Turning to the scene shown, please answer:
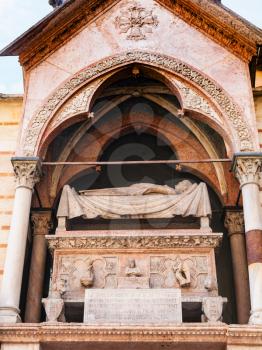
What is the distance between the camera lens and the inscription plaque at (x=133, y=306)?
10031 mm

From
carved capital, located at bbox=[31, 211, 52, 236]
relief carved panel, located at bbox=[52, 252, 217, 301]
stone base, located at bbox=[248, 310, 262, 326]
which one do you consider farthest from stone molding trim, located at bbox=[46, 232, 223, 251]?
stone base, located at bbox=[248, 310, 262, 326]

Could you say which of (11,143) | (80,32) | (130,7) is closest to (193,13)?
(130,7)

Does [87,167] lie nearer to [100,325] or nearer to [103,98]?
[103,98]

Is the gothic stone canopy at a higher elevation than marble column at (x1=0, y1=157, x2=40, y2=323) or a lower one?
higher

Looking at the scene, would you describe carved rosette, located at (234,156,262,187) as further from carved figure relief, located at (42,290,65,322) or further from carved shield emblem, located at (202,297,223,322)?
carved figure relief, located at (42,290,65,322)

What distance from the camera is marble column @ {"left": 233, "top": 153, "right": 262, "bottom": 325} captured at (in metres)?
9.84

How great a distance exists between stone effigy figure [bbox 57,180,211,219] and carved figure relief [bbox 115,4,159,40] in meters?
3.22

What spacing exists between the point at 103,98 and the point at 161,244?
4.02 meters

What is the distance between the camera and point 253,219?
34.7ft

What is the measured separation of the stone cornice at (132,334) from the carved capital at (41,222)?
11.0 ft

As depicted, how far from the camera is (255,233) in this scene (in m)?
10.4

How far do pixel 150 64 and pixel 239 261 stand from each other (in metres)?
4.33

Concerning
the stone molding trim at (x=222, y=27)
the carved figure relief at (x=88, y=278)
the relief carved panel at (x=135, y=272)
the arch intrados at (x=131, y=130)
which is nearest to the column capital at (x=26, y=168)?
the relief carved panel at (x=135, y=272)

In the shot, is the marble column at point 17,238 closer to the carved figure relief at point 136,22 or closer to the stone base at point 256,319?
the carved figure relief at point 136,22
